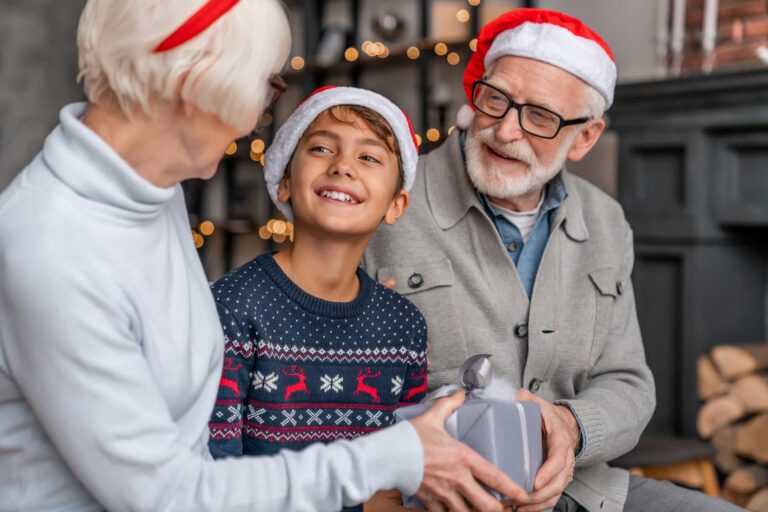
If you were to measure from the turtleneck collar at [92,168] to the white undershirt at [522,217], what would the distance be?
1029mm

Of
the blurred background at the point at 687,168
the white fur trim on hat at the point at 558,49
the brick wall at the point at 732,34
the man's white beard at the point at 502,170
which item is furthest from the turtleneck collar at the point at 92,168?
the brick wall at the point at 732,34

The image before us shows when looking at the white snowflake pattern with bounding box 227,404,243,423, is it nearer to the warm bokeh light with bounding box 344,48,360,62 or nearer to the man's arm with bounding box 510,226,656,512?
the man's arm with bounding box 510,226,656,512

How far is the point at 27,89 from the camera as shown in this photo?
4281 mm

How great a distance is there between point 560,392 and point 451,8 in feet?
10.2

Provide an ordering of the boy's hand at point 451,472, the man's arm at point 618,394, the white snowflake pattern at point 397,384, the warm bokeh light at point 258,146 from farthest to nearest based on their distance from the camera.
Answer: the warm bokeh light at point 258,146, the man's arm at point 618,394, the white snowflake pattern at point 397,384, the boy's hand at point 451,472

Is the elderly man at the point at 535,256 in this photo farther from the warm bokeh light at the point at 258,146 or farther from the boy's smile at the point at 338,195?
the warm bokeh light at the point at 258,146

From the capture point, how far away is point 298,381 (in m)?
1.55

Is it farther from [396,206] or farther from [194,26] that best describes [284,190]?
[194,26]

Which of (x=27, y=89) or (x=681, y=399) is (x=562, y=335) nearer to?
(x=681, y=399)

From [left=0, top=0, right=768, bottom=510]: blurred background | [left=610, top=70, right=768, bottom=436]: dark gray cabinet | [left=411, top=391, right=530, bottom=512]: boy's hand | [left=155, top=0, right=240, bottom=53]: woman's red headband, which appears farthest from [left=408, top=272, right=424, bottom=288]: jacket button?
[left=610, top=70, right=768, bottom=436]: dark gray cabinet

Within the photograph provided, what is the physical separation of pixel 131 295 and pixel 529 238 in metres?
1.09

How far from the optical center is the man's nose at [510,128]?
194cm

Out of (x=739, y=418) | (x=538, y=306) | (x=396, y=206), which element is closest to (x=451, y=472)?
(x=396, y=206)

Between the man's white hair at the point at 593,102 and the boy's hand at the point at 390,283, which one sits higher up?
the man's white hair at the point at 593,102
